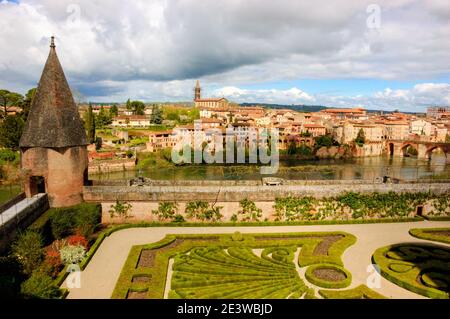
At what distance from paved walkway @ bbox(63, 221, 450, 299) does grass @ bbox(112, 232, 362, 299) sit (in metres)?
0.56

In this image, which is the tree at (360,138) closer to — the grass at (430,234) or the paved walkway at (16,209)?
the grass at (430,234)

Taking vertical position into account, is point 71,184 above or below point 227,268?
above

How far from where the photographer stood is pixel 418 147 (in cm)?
8375

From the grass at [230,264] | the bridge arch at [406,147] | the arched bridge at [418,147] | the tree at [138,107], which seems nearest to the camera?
the grass at [230,264]

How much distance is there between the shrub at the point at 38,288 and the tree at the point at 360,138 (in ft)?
276

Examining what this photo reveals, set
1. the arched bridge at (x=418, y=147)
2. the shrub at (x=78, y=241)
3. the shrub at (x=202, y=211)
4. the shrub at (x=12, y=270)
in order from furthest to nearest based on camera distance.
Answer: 1. the arched bridge at (x=418, y=147)
2. the shrub at (x=202, y=211)
3. the shrub at (x=78, y=241)
4. the shrub at (x=12, y=270)

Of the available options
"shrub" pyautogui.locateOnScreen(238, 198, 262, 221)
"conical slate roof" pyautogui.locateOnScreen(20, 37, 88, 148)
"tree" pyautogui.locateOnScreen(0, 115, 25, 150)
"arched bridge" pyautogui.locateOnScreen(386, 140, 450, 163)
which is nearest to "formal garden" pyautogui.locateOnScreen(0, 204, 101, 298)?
"conical slate roof" pyautogui.locateOnScreen(20, 37, 88, 148)

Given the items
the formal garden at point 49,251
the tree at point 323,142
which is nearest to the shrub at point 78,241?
the formal garden at point 49,251

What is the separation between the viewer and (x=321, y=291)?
1438 cm

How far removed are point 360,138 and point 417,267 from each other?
254ft

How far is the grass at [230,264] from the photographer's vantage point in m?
14.4

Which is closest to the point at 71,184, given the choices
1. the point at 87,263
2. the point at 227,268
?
the point at 87,263
